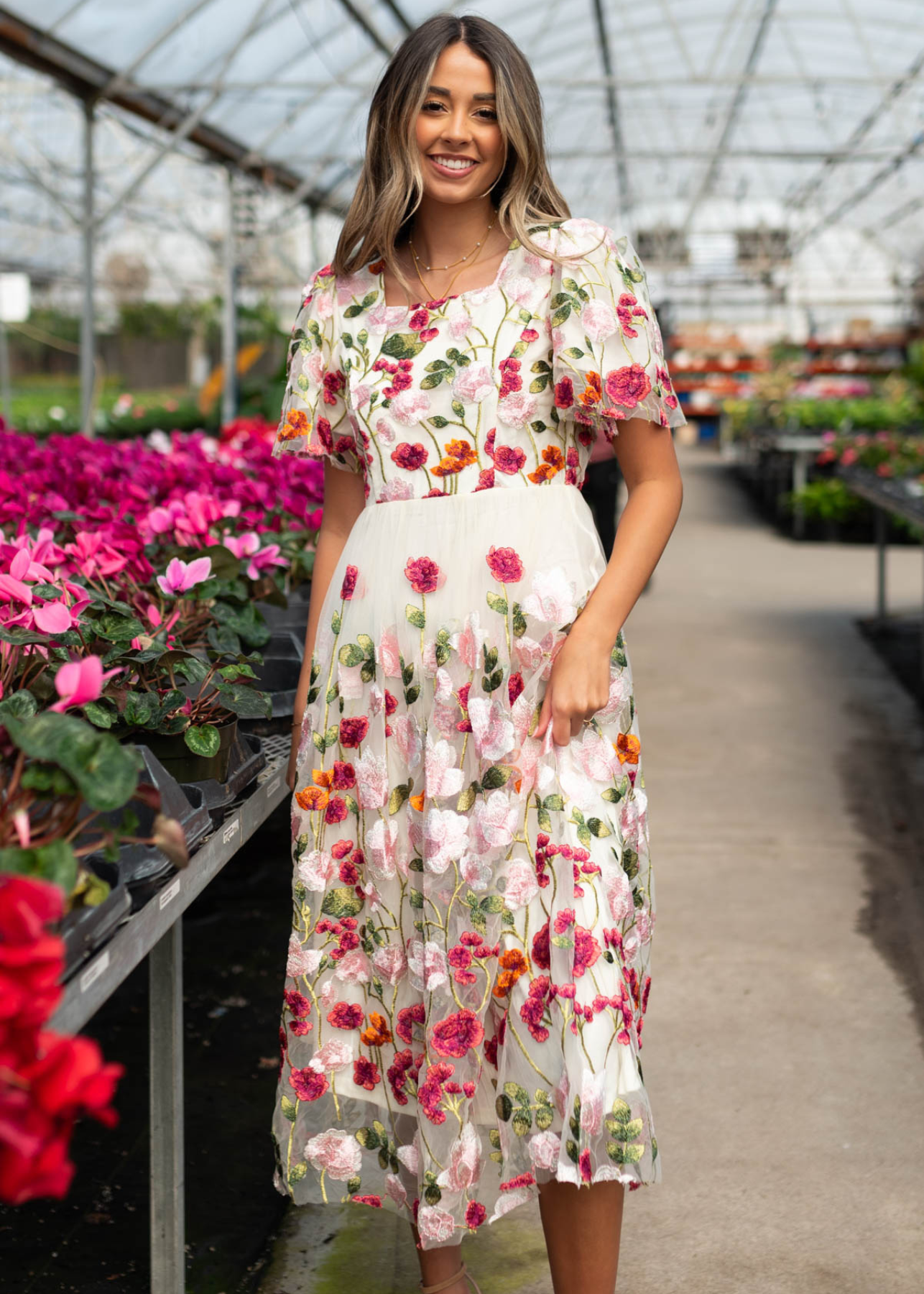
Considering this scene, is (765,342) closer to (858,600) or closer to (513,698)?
(858,600)

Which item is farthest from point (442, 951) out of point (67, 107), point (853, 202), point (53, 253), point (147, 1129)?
point (853, 202)

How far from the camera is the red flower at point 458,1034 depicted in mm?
1333

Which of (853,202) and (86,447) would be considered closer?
(86,447)

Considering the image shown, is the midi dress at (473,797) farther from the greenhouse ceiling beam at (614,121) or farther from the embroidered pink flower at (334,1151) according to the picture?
the greenhouse ceiling beam at (614,121)

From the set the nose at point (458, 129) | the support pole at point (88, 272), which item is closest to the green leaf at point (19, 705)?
the nose at point (458, 129)

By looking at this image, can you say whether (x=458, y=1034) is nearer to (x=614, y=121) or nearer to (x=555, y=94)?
(x=555, y=94)

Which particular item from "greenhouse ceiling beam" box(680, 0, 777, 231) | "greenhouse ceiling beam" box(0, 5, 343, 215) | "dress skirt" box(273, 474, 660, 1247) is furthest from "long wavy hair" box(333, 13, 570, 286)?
"greenhouse ceiling beam" box(680, 0, 777, 231)

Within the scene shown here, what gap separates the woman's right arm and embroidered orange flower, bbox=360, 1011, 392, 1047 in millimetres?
275

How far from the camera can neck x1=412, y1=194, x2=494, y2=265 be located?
1434mm

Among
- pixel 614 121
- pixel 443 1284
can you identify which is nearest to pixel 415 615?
pixel 443 1284

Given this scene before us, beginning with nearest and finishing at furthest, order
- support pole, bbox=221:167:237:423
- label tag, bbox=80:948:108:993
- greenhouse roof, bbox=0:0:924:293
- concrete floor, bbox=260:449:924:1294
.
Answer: label tag, bbox=80:948:108:993, concrete floor, bbox=260:449:924:1294, greenhouse roof, bbox=0:0:924:293, support pole, bbox=221:167:237:423

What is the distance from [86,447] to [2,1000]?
2.98 m

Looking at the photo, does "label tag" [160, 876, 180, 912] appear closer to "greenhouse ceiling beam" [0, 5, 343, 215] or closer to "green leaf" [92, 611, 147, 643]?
"green leaf" [92, 611, 147, 643]

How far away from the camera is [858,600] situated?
22.8 ft
